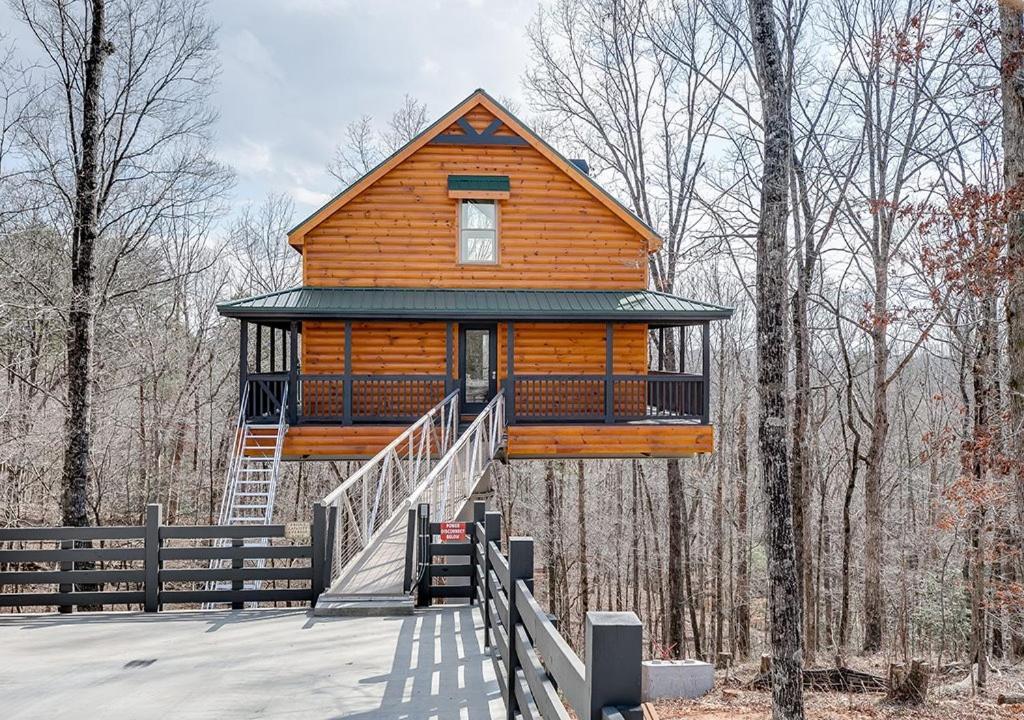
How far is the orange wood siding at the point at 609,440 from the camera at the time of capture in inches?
529

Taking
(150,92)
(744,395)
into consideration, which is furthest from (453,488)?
(744,395)

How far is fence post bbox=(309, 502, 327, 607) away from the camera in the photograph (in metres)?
7.41

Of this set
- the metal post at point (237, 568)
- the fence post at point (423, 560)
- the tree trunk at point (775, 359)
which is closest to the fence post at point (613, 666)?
the fence post at point (423, 560)

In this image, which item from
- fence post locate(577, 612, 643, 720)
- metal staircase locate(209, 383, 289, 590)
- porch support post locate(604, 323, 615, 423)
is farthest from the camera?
porch support post locate(604, 323, 615, 423)

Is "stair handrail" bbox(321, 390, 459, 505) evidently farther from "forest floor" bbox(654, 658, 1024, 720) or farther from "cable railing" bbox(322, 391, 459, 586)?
"forest floor" bbox(654, 658, 1024, 720)

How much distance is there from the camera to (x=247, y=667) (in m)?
5.43

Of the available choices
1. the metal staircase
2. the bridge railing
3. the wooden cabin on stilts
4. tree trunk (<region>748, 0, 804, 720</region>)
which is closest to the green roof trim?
the wooden cabin on stilts

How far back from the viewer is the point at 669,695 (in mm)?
10961

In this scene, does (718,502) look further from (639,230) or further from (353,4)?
(353,4)

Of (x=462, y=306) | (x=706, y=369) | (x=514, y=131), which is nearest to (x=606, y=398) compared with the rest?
(x=706, y=369)

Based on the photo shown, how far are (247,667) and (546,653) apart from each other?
348 cm

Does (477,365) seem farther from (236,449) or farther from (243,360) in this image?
(236,449)

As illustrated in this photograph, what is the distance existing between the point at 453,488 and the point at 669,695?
17.3ft

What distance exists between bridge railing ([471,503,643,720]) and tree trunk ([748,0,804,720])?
377 cm
